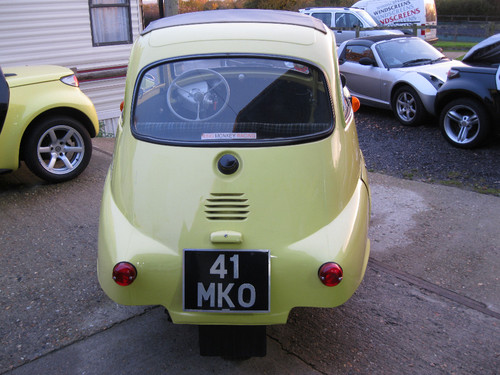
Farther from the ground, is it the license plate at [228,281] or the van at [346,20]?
the license plate at [228,281]

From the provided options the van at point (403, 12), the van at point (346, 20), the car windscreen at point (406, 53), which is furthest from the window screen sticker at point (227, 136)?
the van at point (403, 12)

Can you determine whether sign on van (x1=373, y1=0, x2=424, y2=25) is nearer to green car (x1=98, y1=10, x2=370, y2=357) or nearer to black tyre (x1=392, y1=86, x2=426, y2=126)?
black tyre (x1=392, y1=86, x2=426, y2=126)

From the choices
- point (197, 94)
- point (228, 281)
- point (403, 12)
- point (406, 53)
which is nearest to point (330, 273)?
point (228, 281)

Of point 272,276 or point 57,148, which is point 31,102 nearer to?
point 57,148

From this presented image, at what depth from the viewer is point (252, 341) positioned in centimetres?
325

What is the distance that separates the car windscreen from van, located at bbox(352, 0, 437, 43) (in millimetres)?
10362

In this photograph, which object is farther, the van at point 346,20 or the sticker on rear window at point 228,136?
the van at point 346,20

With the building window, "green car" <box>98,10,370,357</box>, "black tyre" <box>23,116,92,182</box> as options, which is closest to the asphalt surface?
"green car" <box>98,10,370,357</box>

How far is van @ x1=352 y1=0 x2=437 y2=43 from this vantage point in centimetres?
2117

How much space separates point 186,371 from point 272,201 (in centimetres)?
117

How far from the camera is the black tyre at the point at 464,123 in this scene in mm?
7828

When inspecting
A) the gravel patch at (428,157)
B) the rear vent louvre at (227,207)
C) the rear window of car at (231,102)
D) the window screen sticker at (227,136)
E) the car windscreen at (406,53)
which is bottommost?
the gravel patch at (428,157)

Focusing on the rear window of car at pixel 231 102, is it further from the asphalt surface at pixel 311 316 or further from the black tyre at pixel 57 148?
the black tyre at pixel 57 148

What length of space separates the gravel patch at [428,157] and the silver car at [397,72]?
39 cm
